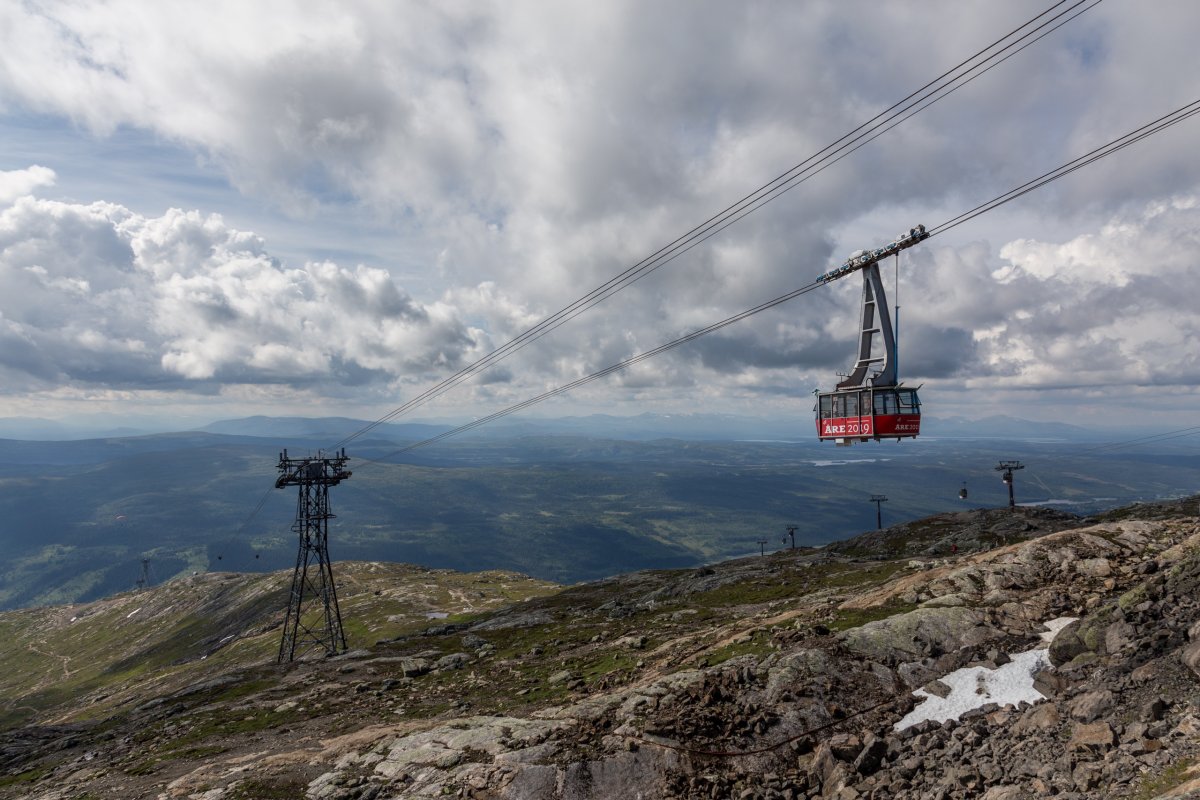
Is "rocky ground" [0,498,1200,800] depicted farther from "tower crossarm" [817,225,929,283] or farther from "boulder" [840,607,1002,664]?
"tower crossarm" [817,225,929,283]

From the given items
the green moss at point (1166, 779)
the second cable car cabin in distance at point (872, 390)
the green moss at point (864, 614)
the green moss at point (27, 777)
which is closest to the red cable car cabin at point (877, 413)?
the second cable car cabin in distance at point (872, 390)

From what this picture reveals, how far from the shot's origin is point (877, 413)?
45875 millimetres

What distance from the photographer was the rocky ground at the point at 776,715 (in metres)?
21.8

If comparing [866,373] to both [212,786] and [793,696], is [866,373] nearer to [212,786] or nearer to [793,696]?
[793,696]

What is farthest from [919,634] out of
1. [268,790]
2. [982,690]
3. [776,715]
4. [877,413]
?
[268,790]

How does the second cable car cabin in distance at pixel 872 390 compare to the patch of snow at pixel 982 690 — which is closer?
the patch of snow at pixel 982 690

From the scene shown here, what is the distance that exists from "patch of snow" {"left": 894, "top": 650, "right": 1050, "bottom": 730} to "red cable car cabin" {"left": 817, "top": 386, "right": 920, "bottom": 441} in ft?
62.7

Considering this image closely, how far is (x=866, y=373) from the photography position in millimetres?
47562

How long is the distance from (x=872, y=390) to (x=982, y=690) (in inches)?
961

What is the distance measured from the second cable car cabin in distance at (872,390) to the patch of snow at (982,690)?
19.1 meters

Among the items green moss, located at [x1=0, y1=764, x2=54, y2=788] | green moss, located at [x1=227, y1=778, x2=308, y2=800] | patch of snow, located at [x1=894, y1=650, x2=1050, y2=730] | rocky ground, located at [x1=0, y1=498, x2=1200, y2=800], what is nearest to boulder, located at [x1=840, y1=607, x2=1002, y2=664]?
rocky ground, located at [x1=0, y1=498, x2=1200, y2=800]

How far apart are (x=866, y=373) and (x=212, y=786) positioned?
5330cm

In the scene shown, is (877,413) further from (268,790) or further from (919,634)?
(268,790)

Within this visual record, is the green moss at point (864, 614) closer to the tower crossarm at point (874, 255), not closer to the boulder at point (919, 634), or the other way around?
the boulder at point (919, 634)
